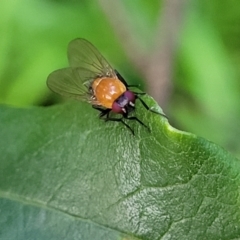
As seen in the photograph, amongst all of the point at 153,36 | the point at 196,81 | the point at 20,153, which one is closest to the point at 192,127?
the point at 196,81

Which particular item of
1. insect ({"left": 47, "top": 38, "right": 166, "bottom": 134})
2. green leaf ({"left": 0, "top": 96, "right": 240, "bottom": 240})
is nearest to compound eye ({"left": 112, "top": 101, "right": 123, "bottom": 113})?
insect ({"left": 47, "top": 38, "right": 166, "bottom": 134})

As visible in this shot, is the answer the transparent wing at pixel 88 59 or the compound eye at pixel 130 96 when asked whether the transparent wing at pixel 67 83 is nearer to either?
the transparent wing at pixel 88 59

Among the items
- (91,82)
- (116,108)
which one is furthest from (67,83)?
(116,108)

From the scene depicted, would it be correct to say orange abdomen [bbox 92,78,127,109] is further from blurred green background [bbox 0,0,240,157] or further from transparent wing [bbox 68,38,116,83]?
blurred green background [bbox 0,0,240,157]

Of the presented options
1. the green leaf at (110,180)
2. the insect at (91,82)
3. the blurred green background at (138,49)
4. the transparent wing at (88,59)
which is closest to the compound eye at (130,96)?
the insect at (91,82)

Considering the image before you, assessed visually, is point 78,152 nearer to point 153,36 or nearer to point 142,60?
point 142,60

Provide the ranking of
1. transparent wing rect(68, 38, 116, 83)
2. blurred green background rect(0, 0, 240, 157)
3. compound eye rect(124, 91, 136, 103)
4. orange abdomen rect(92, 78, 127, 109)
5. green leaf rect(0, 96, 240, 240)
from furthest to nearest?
blurred green background rect(0, 0, 240, 157)
transparent wing rect(68, 38, 116, 83)
orange abdomen rect(92, 78, 127, 109)
compound eye rect(124, 91, 136, 103)
green leaf rect(0, 96, 240, 240)

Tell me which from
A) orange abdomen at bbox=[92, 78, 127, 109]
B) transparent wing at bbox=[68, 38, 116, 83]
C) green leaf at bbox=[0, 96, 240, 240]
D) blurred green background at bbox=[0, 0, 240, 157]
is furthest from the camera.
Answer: blurred green background at bbox=[0, 0, 240, 157]
